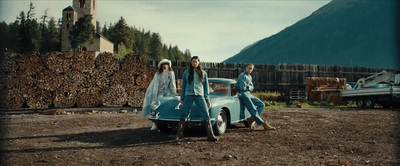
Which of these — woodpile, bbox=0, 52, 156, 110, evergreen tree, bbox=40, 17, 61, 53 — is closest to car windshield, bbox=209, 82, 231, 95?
woodpile, bbox=0, 52, 156, 110

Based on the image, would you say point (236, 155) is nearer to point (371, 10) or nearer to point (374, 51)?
point (374, 51)

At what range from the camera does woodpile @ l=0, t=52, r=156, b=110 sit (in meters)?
13.0

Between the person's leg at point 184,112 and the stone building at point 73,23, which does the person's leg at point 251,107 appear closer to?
the person's leg at point 184,112

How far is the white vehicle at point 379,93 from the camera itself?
52.5 ft

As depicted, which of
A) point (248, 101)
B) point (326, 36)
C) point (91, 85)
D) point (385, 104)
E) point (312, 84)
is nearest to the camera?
point (248, 101)

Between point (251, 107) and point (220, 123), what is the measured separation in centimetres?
101

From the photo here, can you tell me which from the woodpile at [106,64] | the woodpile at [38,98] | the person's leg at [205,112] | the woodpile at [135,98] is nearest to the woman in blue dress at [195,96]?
the person's leg at [205,112]

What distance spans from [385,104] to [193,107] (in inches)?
568

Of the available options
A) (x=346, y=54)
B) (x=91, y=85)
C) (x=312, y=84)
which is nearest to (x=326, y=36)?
(x=346, y=54)

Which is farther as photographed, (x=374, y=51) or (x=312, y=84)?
(x=374, y=51)

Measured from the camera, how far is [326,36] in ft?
609

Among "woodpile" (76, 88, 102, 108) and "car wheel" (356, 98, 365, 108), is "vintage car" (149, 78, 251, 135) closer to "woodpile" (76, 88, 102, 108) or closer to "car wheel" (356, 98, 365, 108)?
"woodpile" (76, 88, 102, 108)

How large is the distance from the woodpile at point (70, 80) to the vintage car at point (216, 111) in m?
6.17

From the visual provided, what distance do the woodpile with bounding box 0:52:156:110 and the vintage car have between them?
617 cm
